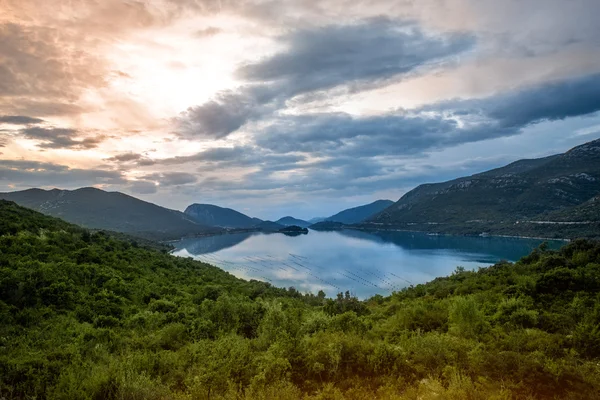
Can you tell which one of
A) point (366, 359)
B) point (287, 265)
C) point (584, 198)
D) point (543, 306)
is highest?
point (584, 198)

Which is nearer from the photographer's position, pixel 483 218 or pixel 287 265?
pixel 287 265

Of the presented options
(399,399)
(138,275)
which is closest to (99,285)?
(138,275)

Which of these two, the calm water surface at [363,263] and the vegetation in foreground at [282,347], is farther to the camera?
the calm water surface at [363,263]

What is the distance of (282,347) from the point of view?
1059 centimetres

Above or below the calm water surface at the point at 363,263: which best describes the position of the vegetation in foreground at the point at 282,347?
above

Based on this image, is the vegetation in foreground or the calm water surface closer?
the vegetation in foreground

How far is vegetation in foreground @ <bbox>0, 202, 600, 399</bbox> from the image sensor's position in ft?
27.3

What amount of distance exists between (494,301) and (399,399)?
1639cm

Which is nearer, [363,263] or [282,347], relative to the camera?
[282,347]

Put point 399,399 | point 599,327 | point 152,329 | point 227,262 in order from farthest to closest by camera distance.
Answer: point 227,262, point 152,329, point 599,327, point 399,399

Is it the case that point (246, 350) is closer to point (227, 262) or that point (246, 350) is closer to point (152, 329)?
point (152, 329)

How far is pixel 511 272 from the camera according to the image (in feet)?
96.1

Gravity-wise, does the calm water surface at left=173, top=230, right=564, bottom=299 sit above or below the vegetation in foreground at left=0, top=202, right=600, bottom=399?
below

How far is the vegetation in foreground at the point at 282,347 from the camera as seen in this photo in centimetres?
833
